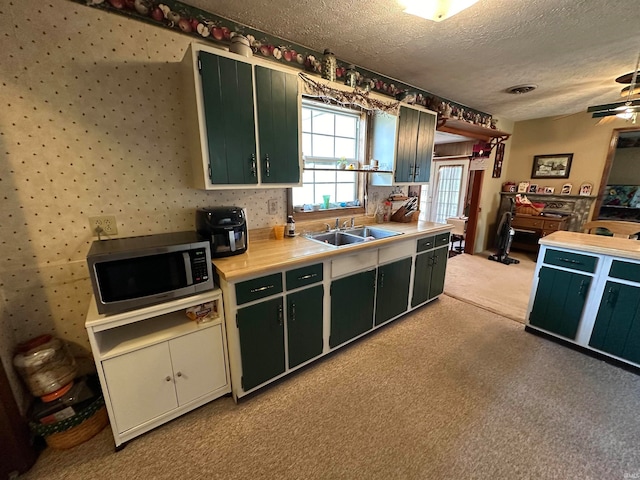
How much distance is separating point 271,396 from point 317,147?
7.28 feet

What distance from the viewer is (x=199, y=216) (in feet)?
5.84

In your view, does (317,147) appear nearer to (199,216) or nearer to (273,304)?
(199,216)

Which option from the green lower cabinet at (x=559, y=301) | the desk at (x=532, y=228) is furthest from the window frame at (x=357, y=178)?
the desk at (x=532, y=228)

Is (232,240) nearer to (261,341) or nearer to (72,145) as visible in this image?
(261,341)

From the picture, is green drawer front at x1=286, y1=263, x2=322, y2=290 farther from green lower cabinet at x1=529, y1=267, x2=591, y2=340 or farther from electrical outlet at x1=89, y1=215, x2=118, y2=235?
green lower cabinet at x1=529, y1=267, x2=591, y2=340

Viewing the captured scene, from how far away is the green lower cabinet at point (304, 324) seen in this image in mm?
1837

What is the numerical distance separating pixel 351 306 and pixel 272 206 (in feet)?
3.65

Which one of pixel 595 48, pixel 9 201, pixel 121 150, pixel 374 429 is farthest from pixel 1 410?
pixel 595 48

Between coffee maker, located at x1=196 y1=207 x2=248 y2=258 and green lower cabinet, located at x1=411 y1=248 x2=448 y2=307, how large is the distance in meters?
1.83

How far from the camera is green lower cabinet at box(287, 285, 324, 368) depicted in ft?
6.03

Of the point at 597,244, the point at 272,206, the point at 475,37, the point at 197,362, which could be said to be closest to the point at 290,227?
the point at 272,206

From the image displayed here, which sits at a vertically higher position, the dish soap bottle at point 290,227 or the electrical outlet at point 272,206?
the electrical outlet at point 272,206

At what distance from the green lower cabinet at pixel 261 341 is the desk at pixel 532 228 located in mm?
5165

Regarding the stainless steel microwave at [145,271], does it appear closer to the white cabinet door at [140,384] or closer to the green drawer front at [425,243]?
the white cabinet door at [140,384]
